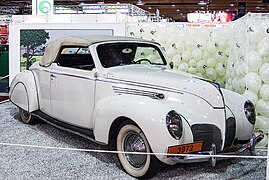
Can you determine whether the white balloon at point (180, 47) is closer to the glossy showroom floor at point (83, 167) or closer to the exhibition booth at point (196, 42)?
the exhibition booth at point (196, 42)

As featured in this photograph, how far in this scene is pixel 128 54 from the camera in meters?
4.51

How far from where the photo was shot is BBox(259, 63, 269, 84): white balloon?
14.7 ft

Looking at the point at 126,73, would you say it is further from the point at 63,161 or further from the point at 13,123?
the point at 13,123

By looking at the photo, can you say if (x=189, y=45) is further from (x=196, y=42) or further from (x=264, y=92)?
(x=264, y=92)

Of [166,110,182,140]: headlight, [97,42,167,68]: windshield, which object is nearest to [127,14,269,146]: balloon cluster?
[97,42,167,68]: windshield

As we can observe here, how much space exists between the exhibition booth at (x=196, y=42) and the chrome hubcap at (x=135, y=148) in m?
1.56

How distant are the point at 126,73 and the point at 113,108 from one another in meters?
0.51

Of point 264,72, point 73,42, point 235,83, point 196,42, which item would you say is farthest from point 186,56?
point 73,42

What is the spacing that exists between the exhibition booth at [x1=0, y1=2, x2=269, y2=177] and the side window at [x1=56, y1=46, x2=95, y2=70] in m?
0.78

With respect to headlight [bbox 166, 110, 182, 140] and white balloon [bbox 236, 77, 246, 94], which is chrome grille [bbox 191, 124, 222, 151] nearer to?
headlight [bbox 166, 110, 182, 140]

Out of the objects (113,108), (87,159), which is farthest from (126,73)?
(87,159)

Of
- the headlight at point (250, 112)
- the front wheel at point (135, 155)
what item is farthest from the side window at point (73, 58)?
the headlight at point (250, 112)

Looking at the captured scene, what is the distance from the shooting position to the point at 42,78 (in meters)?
5.04

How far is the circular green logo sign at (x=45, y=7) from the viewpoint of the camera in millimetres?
8227
